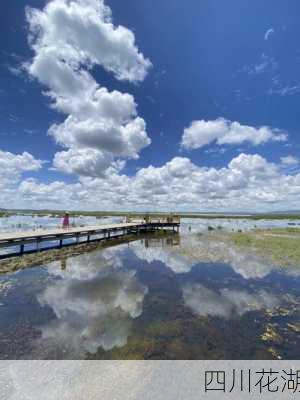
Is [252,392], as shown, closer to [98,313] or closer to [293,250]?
[98,313]

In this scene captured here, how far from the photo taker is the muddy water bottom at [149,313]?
608 centimetres

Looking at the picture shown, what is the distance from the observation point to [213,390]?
4.84 meters

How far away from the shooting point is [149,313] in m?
8.25

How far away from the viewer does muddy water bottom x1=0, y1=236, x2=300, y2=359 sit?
6.08m

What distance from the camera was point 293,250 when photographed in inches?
803

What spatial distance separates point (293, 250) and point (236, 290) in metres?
13.0

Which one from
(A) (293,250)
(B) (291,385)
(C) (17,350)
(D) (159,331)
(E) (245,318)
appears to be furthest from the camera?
(A) (293,250)

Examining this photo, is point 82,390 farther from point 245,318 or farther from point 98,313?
point 245,318

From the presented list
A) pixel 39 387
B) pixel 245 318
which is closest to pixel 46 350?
pixel 39 387

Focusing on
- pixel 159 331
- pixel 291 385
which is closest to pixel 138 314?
pixel 159 331

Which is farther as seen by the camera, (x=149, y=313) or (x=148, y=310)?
(x=148, y=310)

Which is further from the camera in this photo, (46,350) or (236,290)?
(236,290)

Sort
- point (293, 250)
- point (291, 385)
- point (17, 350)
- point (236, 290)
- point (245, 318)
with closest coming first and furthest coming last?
point (291, 385) → point (17, 350) → point (245, 318) → point (236, 290) → point (293, 250)

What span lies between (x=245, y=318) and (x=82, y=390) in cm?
584
